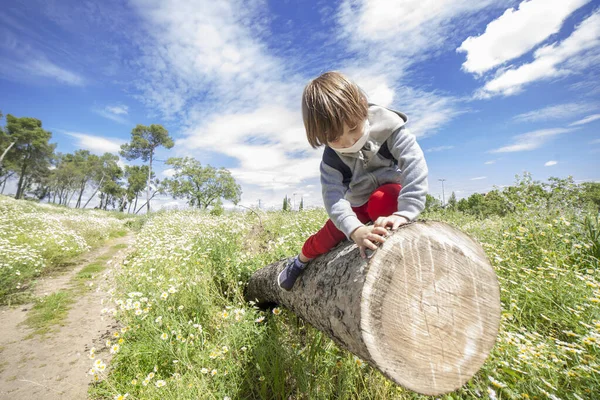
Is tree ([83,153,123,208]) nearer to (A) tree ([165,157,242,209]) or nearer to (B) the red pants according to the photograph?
(A) tree ([165,157,242,209])

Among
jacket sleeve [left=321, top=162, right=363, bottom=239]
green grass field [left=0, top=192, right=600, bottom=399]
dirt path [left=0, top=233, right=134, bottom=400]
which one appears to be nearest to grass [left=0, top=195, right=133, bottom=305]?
dirt path [left=0, top=233, right=134, bottom=400]

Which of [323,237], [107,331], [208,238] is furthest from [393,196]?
[107,331]

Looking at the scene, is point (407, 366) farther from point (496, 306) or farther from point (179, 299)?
point (179, 299)

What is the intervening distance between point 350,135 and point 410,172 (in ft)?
1.34

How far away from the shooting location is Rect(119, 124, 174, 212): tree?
36.4 metres

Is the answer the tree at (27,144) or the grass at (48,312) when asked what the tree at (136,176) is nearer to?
the tree at (27,144)

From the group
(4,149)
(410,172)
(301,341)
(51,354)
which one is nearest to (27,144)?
(4,149)

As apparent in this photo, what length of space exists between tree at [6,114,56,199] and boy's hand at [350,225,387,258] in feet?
132

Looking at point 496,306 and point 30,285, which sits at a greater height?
point 496,306

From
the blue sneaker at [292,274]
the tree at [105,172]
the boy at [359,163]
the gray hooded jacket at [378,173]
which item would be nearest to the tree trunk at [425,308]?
the boy at [359,163]

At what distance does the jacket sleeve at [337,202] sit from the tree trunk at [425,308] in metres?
0.27

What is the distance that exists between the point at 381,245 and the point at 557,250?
148 inches

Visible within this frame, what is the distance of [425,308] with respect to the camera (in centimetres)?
113

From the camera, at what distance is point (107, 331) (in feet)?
12.2
